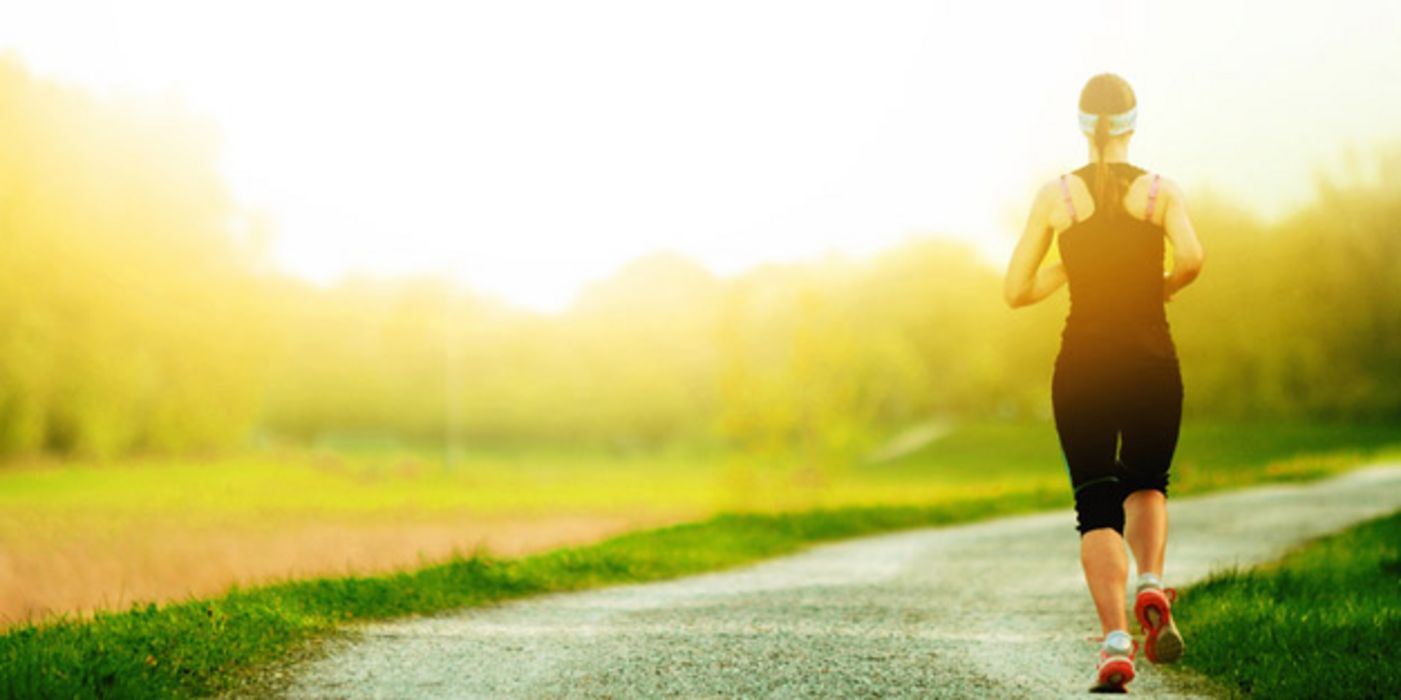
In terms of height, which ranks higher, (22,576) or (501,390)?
(501,390)

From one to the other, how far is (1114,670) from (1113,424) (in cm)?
104

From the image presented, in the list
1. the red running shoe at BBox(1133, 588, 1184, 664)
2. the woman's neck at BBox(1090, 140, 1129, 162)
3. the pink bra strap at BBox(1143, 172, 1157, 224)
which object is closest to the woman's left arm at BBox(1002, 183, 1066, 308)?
the woman's neck at BBox(1090, 140, 1129, 162)

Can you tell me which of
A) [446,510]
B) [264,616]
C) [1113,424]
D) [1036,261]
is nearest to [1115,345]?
[1113,424]

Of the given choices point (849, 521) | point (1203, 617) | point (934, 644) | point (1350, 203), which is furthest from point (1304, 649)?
point (1350, 203)

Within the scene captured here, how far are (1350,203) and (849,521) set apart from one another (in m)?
20.6

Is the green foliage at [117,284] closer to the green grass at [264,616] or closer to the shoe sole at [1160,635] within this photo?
the green grass at [264,616]

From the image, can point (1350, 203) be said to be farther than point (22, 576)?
Yes

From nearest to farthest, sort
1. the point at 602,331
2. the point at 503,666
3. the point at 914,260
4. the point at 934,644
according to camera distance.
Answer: the point at 503,666 → the point at 934,644 → the point at 602,331 → the point at 914,260

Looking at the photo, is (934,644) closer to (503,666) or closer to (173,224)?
(503,666)

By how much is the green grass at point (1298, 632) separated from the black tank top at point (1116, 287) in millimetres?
1902

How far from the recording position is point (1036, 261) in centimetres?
603

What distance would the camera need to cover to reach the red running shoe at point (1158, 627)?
19.2ft

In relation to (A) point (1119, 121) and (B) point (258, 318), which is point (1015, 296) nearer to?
(A) point (1119, 121)

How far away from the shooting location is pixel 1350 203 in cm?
3206
